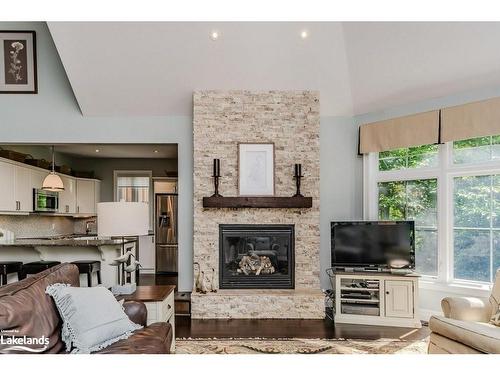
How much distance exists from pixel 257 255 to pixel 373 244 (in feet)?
4.63

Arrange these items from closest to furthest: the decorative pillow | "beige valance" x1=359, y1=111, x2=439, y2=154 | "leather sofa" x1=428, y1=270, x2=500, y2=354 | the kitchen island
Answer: the decorative pillow
"leather sofa" x1=428, y1=270, x2=500, y2=354
"beige valance" x1=359, y1=111, x2=439, y2=154
the kitchen island

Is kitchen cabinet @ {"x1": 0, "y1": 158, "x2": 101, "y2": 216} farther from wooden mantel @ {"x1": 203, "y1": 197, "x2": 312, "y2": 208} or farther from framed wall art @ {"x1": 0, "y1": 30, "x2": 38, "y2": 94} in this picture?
wooden mantel @ {"x1": 203, "y1": 197, "x2": 312, "y2": 208}

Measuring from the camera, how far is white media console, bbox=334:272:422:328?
3.90m

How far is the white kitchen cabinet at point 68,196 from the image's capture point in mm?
7098

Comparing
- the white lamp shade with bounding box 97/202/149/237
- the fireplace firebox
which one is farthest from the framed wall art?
the fireplace firebox

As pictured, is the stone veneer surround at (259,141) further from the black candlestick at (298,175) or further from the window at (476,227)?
the window at (476,227)

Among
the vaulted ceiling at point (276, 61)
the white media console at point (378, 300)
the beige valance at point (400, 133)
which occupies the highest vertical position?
the vaulted ceiling at point (276, 61)

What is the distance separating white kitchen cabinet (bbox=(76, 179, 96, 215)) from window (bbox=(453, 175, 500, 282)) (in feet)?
22.8

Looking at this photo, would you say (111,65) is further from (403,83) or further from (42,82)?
(403,83)

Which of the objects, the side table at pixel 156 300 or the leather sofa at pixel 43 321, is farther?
the side table at pixel 156 300

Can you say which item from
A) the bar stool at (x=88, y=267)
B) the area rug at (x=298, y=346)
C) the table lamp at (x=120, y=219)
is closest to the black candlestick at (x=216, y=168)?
the table lamp at (x=120, y=219)

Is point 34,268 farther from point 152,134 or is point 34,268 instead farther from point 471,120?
point 471,120

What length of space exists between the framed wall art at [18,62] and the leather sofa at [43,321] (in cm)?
346

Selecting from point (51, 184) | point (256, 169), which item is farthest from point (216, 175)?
point (51, 184)
